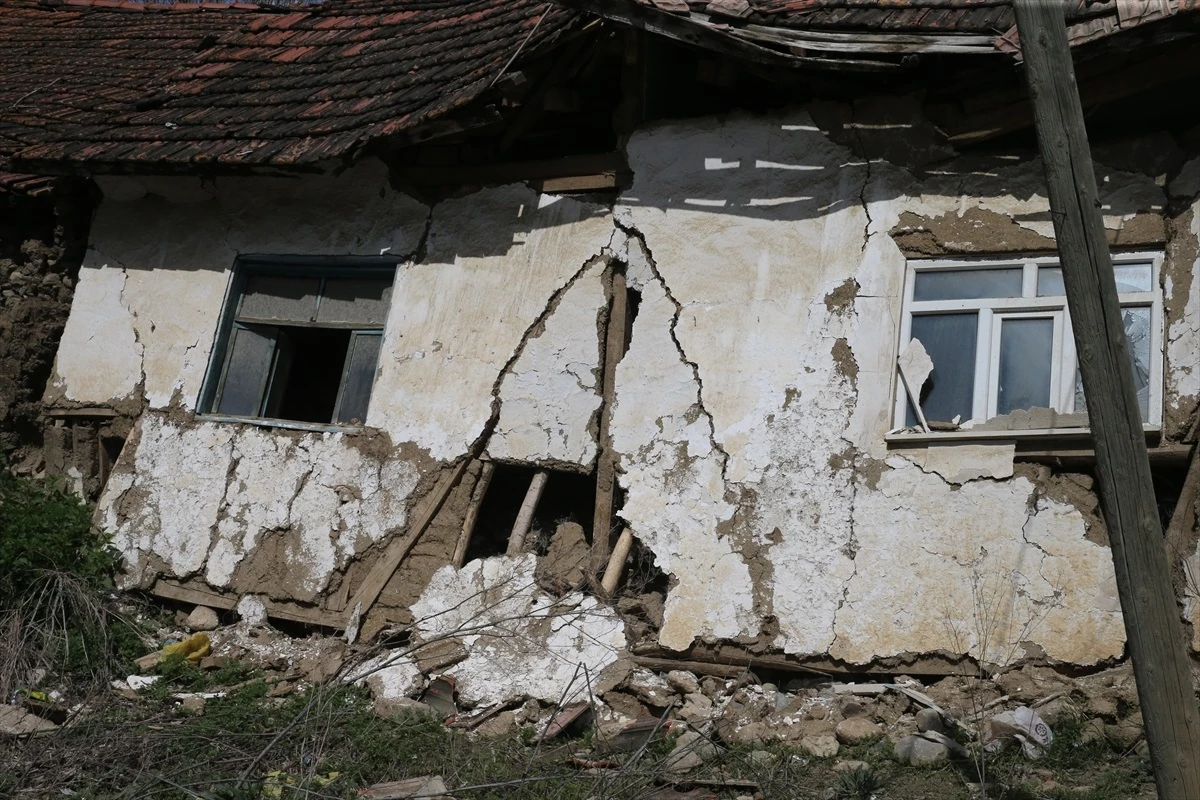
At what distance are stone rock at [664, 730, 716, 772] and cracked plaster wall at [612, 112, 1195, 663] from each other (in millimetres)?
901

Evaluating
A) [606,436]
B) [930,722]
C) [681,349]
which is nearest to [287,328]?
[606,436]

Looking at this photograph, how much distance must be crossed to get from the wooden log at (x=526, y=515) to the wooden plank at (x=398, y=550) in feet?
1.50

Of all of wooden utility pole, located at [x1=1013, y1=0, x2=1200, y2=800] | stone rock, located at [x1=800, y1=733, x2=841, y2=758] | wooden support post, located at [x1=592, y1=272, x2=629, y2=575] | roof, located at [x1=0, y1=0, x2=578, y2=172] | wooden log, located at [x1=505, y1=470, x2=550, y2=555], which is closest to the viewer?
wooden utility pole, located at [x1=1013, y1=0, x2=1200, y2=800]

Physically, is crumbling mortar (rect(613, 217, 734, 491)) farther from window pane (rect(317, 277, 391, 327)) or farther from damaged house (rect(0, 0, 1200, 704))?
window pane (rect(317, 277, 391, 327))

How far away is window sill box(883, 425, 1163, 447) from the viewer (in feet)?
22.0

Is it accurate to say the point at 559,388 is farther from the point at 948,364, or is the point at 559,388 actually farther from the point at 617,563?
the point at 948,364

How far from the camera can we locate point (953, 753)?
6.13m

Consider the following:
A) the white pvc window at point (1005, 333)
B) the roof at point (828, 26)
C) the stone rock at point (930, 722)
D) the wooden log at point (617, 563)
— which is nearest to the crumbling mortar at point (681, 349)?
the wooden log at point (617, 563)

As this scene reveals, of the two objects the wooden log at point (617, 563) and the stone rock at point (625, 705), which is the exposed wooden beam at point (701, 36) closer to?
the wooden log at point (617, 563)

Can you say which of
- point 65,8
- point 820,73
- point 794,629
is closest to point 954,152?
point 820,73

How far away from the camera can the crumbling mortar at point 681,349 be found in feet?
24.6

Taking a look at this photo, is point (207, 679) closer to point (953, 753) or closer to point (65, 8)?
point (953, 753)

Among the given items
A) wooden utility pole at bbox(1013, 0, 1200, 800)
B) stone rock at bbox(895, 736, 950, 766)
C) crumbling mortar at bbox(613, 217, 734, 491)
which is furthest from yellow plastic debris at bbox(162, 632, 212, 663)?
wooden utility pole at bbox(1013, 0, 1200, 800)

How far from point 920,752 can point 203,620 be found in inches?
185
